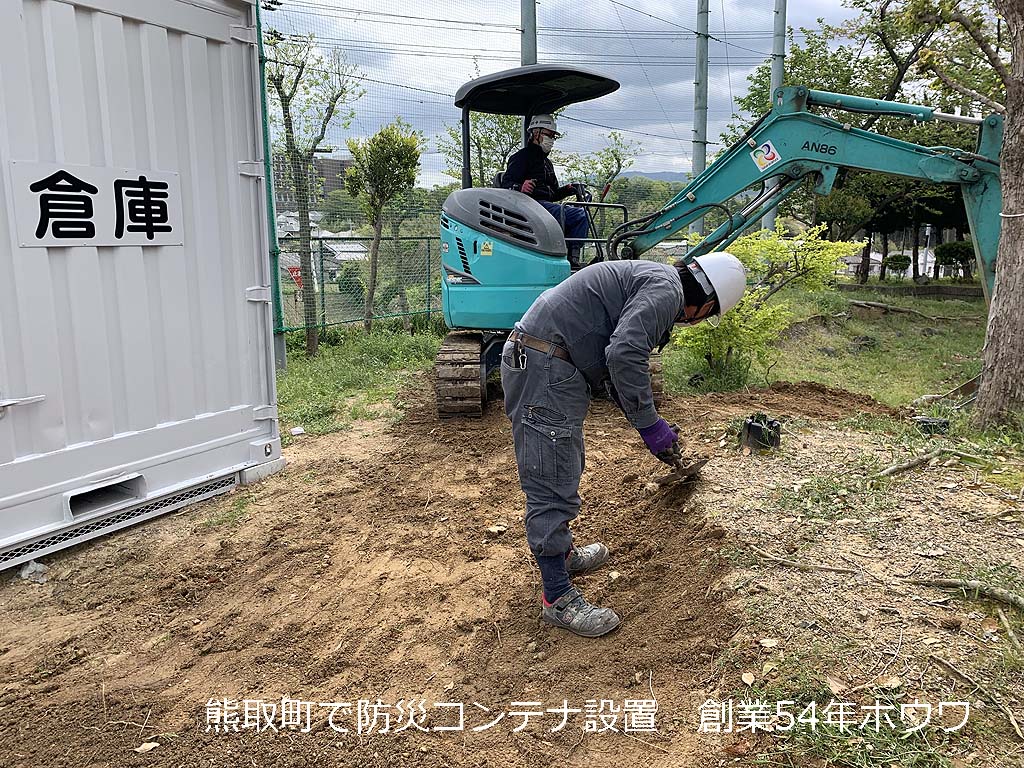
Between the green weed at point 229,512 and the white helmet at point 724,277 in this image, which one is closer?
the white helmet at point 724,277

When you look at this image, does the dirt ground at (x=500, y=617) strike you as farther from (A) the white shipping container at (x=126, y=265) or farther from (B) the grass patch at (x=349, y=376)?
(B) the grass patch at (x=349, y=376)

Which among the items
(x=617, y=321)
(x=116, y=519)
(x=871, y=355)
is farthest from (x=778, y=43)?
(x=116, y=519)

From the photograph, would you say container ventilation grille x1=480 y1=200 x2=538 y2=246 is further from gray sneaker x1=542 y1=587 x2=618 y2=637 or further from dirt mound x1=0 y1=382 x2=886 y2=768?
gray sneaker x1=542 y1=587 x2=618 y2=637

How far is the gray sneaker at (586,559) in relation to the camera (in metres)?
4.02

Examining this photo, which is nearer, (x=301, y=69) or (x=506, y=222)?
(x=506, y=222)

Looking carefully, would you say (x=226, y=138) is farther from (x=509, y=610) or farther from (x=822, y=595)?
(x=822, y=595)

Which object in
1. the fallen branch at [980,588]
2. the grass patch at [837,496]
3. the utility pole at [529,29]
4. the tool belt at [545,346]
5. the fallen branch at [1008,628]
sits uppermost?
the utility pole at [529,29]

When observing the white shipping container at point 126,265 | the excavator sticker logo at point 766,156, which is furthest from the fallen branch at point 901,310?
the white shipping container at point 126,265

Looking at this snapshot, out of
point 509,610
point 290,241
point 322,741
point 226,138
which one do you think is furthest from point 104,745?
point 290,241

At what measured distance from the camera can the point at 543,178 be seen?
6.89 m

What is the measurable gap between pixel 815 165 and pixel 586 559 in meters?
4.37

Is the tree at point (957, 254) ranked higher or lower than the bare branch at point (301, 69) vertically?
lower

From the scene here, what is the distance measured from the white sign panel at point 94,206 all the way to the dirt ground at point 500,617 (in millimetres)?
1786

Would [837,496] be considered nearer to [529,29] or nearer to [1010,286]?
[1010,286]
